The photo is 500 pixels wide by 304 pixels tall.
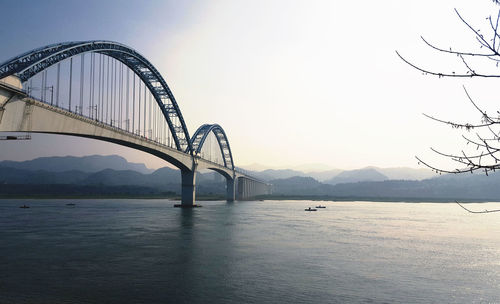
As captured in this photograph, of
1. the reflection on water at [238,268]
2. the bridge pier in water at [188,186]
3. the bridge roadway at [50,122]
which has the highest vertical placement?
the bridge roadway at [50,122]

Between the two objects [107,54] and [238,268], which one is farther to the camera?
[107,54]

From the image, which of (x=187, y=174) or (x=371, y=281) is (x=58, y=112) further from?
(x=187, y=174)

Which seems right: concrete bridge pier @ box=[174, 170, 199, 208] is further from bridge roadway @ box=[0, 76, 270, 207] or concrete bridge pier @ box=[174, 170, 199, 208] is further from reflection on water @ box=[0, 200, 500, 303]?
reflection on water @ box=[0, 200, 500, 303]

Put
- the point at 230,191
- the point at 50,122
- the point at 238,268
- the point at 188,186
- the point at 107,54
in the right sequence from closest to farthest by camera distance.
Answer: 1. the point at 238,268
2. the point at 50,122
3. the point at 107,54
4. the point at 188,186
5. the point at 230,191

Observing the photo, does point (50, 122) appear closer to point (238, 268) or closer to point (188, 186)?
point (238, 268)

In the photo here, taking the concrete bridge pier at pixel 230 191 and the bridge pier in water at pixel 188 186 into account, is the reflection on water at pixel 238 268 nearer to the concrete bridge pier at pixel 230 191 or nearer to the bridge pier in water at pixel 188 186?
the bridge pier in water at pixel 188 186

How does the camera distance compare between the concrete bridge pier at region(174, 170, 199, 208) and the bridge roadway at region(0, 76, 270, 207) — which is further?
the concrete bridge pier at region(174, 170, 199, 208)

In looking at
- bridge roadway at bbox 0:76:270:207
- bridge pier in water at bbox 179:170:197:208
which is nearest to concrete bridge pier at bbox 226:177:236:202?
bridge pier in water at bbox 179:170:197:208

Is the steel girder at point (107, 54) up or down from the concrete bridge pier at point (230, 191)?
up

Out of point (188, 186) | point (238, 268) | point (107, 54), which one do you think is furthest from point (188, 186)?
point (238, 268)

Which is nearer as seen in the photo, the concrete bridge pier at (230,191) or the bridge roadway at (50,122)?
the bridge roadway at (50,122)

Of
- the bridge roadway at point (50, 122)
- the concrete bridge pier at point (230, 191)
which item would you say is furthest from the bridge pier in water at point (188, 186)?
the concrete bridge pier at point (230, 191)

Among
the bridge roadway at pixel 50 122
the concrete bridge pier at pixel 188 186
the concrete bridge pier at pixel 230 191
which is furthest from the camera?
the concrete bridge pier at pixel 230 191

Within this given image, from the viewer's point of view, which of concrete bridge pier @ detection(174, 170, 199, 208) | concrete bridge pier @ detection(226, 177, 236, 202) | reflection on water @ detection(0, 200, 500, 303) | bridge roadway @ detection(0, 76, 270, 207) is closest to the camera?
reflection on water @ detection(0, 200, 500, 303)
